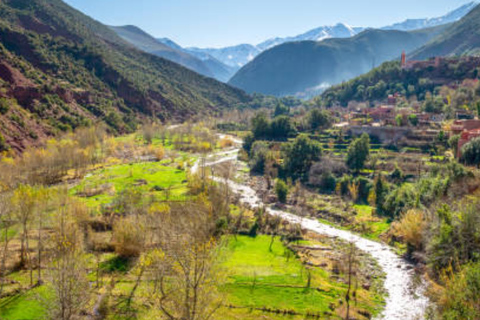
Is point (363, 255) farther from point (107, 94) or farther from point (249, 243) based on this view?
point (107, 94)

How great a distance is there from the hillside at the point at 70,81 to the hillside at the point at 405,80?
5895cm

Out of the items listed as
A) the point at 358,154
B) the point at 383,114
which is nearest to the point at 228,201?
the point at 358,154

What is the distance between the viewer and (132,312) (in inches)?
957

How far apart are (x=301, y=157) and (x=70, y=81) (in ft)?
257

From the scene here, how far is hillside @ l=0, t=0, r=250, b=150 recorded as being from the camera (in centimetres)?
8006

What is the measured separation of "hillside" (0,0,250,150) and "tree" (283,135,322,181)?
4907 cm

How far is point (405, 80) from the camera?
116812mm

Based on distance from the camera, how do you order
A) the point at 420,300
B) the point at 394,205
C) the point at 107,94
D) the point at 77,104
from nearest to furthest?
1. the point at 420,300
2. the point at 394,205
3. the point at 77,104
4. the point at 107,94

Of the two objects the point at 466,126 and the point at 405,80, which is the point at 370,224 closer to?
the point at 466,126

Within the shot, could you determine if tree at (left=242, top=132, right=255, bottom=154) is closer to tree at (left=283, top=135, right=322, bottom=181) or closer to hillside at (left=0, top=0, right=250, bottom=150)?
tree at (left=283, top=135, right=322, bottom=181)

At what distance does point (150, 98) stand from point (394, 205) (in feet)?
349

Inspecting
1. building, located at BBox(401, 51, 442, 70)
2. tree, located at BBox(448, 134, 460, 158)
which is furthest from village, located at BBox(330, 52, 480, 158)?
building, located at BBox(401, 51, 442, 70)

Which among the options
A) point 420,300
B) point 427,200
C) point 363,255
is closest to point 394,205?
point 427,200

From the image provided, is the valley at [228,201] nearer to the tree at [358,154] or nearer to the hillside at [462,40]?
the tree at [358,154]
